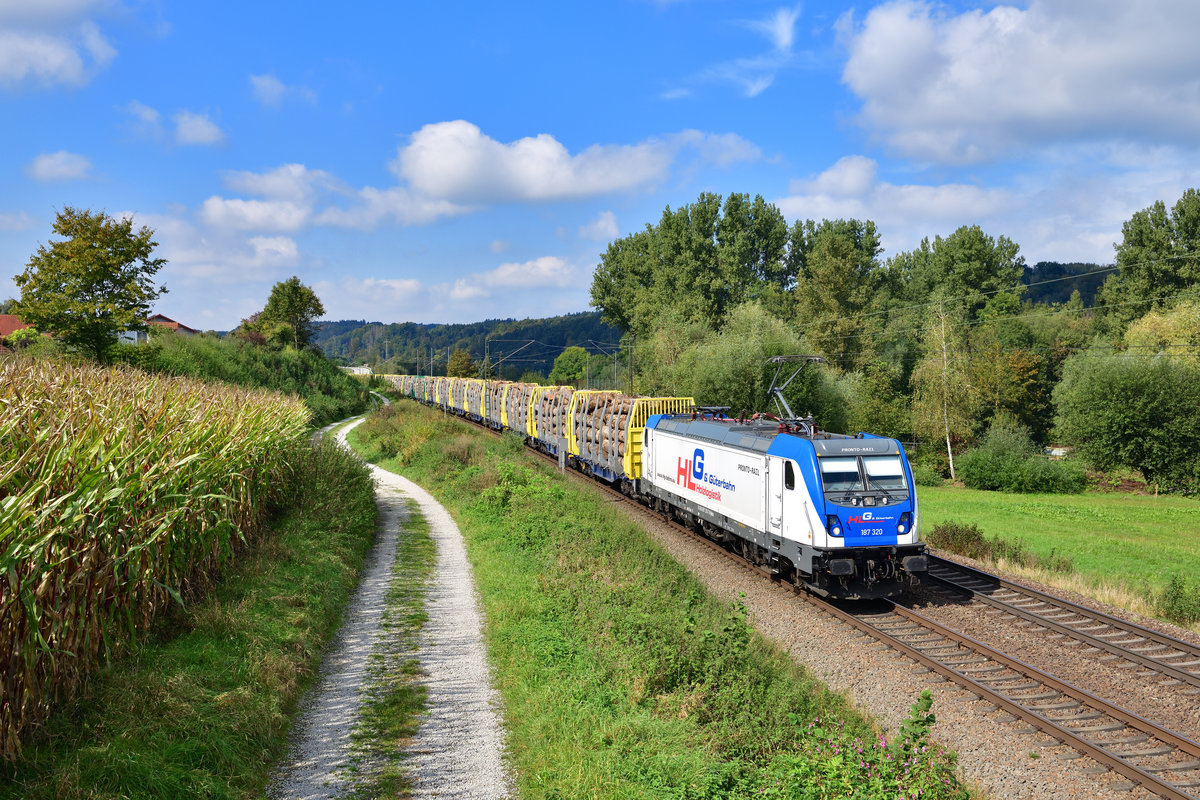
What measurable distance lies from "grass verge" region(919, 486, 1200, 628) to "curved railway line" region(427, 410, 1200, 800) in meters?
1.93

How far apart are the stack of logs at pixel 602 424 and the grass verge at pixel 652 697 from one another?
28.4 feet

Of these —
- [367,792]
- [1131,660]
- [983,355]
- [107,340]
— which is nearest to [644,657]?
[367,792]

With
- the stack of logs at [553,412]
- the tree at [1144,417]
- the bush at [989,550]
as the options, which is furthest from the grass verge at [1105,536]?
the stack of logs at [553,412]

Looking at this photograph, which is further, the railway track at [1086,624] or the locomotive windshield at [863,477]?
the locomotive windshield at [863,477]

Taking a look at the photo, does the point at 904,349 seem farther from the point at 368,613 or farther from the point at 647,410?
the point at 368,613

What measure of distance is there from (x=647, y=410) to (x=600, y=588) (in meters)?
12.2

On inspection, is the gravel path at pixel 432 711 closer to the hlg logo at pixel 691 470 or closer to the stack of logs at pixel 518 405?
the hlg logo at pixel 691 470

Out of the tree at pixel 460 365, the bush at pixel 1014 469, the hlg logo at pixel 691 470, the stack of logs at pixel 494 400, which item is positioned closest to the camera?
the hlg logo at pixel 691 470

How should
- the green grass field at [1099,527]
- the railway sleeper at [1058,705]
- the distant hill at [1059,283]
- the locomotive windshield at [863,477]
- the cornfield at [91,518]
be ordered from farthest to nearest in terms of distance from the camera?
the distant hill at [1059,283]
the green grass field at [1099,527]
the locomotive windshield at [863,477]
the railway sleeper at [1058,705]
the cornfield at [91,518]

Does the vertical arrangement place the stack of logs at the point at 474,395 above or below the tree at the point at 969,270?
below

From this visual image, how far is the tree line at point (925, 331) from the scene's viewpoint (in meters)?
38.5

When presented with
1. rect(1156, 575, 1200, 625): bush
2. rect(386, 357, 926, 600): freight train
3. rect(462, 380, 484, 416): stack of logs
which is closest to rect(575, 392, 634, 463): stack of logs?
rect(386, 357, 926, 600): freight train

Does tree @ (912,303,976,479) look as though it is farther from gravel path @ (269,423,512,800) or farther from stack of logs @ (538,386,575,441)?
gravel path @ (269,423,512,800)

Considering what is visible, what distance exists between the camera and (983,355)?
54.9m
